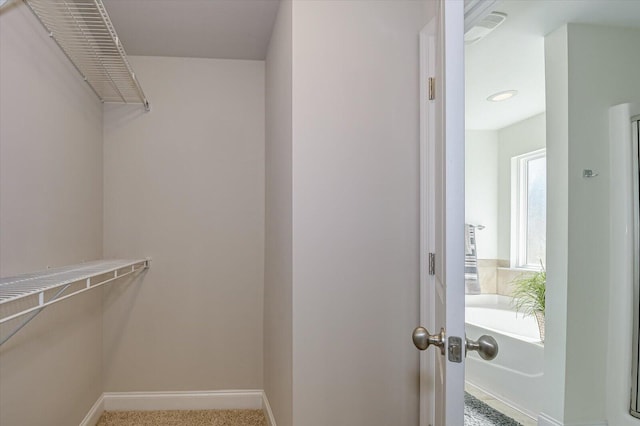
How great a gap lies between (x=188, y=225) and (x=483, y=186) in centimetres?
235

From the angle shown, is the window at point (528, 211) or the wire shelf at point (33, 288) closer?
the wire shelf at point (33, 288)

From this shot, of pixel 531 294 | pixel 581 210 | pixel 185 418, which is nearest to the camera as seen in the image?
pixel 581 210

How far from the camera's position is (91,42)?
2113 millimetres

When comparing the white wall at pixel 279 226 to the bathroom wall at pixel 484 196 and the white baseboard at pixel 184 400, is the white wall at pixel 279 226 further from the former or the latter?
the bathroom wall at pixel 484 196

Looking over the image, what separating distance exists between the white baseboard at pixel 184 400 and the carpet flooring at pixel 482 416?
4.09 ft

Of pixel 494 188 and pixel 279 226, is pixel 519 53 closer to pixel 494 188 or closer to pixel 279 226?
pixel 494 188

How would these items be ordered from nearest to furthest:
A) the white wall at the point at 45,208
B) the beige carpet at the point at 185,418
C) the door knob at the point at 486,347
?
the door knob at the point at 486,347 → the white wall at the point at 45,208 → the beige carpet at the point at 185,418

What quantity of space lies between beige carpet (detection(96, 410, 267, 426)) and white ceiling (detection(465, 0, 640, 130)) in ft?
8.23

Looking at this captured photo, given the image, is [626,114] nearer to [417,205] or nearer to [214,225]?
[417,205]

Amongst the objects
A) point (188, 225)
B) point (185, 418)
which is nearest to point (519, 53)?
point (188, 225)

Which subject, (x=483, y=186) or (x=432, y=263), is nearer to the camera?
(x=432, y=263)

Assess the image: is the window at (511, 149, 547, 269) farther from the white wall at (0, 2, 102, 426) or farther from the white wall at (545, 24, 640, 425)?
the white wall at (0, 2, 102, 426)

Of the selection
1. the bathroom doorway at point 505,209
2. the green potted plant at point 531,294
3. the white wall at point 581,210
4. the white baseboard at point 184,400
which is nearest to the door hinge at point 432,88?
the bathroom doorway at point 505,209

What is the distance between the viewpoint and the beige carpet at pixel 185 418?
2910 mm
